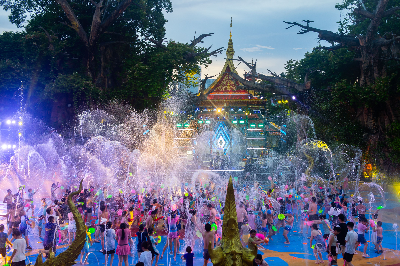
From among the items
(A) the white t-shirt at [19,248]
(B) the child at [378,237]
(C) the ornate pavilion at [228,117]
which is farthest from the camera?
(C) the ornate pavilion at [228,117]

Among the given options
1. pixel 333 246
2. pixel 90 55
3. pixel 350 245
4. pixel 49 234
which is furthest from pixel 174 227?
pixel 90 55

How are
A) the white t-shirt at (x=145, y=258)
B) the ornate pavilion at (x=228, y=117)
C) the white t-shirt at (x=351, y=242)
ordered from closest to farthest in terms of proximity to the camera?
the white t-shirt at (x=145, y=258)
the white t-shirt at (x=351, y=242)
the ornate pavilion at (x=228, y=117)

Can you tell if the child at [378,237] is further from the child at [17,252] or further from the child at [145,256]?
the child at [17,252]

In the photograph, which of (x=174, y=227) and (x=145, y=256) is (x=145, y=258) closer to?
(x=145, y=256)

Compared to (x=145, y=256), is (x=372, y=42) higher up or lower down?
higher up

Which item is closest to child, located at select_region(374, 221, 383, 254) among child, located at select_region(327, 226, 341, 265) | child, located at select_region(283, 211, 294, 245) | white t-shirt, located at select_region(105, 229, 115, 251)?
child, located at select_region(327, 226, 341, 265)

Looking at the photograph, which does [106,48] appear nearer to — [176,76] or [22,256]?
[176,76]

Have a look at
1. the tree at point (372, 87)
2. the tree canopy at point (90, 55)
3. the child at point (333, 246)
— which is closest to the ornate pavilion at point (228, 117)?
the tree canopy at point (90, 55)

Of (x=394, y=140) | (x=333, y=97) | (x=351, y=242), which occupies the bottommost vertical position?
(x=351, y=242)

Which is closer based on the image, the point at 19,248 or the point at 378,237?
the point at 19,248

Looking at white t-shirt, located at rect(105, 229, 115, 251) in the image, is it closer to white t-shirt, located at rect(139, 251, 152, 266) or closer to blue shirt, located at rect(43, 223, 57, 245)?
blue shirt, located at rect(43, 223, 57, 245)

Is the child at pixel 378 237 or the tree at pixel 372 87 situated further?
the tree at pixel 372 87

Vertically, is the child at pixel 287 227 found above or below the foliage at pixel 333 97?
below

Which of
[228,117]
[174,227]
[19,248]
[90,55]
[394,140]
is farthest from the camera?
[228,117]
